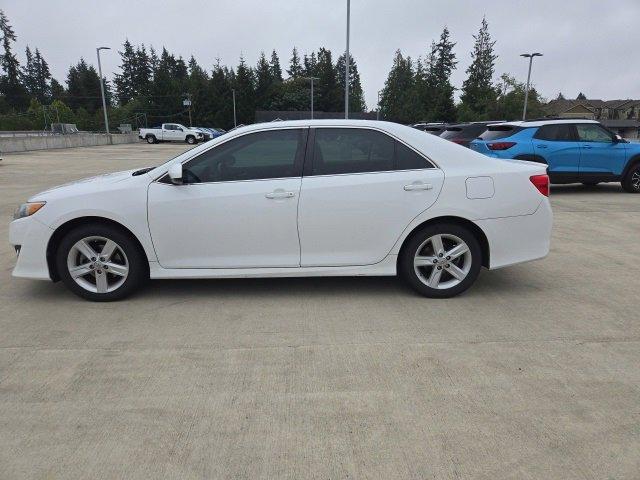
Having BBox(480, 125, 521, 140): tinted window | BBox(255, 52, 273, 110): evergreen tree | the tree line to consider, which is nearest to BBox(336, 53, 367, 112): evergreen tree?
the tree line

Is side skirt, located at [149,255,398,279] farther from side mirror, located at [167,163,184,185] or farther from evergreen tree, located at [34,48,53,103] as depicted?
evergreen tree, located at [34,48,53,103]

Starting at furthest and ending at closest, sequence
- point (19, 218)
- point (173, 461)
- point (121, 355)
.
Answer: point (19, 218)
point (121, 355)
point (173, 461)

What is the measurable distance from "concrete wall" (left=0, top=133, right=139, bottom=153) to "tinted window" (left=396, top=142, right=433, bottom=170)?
28829mm

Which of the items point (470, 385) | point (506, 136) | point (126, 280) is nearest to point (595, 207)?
point (506, 136)

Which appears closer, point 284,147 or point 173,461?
point 173,461

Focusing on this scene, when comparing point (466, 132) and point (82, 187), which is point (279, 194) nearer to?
point (82, 187)

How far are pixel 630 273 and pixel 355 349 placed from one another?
356 cm

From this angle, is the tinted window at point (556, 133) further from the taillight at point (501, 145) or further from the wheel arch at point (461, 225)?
the wheel arch at point (461, 225)

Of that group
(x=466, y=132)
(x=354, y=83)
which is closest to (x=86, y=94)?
(x=354, y=83)

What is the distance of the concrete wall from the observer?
28.2 meters

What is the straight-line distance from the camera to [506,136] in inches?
426

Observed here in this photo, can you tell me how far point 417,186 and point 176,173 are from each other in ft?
6.75

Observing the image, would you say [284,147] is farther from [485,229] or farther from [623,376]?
[623,376]

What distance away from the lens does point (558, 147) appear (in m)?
10.7
